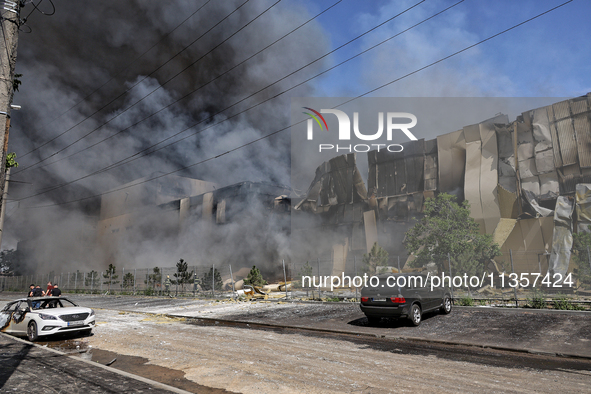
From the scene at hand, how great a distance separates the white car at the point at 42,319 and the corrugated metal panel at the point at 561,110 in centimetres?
3677

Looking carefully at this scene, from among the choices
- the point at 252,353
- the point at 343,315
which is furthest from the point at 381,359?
the point at 343,315

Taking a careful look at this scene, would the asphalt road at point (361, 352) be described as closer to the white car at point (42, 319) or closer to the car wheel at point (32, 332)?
the white car at point (42, 319)

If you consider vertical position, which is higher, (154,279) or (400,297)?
(400,297)

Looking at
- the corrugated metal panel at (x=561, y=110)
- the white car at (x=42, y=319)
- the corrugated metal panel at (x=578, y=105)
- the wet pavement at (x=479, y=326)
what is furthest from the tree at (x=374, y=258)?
the white car at (x=42, y=319)

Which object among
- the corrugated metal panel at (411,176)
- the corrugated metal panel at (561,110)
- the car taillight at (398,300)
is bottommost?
the car taillight at (398,300)

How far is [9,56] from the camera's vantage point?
4281mm

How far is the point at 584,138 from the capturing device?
2939 cm

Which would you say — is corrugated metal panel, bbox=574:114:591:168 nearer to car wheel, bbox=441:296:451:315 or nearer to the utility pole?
car wheel, bbox=441:296:451:315

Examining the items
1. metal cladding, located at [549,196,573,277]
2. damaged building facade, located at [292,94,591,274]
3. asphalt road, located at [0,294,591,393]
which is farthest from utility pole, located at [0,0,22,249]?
metal cladding, located at [549,196,573,277]

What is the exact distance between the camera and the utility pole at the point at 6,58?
4.17m

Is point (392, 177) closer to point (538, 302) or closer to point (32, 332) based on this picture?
point (538, 302)

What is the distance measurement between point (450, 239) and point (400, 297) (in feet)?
81.8

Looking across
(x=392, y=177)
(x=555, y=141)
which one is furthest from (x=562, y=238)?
(x=392, y=177)

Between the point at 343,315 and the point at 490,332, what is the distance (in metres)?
5.18
